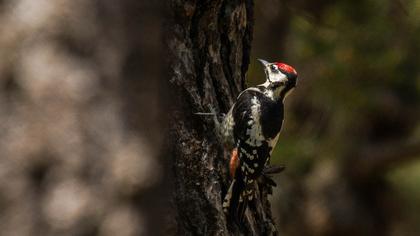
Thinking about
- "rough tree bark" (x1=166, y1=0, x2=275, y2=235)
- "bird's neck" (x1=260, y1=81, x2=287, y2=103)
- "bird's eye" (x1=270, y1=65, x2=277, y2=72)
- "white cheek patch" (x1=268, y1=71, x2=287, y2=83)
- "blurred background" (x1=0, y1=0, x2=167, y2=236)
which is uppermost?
"blurred background" (x1=0, y1=0, x2=167, y2=236)

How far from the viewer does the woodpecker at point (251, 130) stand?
3.44 meters

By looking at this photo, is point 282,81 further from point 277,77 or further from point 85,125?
point 85,125

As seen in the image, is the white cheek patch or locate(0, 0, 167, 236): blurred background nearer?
locate(0, 0, 167, 236): blurred background

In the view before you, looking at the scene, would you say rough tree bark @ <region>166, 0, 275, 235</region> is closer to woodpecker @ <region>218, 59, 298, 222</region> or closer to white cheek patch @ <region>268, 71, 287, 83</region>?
woodpecker @ <region>218, 59, 298, 222</region>

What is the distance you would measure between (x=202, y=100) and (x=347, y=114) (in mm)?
4303

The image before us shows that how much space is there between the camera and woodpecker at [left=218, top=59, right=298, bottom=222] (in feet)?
11.3

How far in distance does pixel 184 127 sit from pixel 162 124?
1.60 meters

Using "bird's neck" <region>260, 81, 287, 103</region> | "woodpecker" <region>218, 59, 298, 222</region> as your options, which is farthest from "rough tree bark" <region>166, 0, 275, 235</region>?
"bird's neck" <region>260, 81, 287, 103</region>

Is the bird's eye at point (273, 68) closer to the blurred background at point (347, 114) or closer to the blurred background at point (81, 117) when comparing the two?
the blurred background at point (347, 114)

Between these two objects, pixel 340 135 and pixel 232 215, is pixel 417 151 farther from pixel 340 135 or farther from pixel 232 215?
pixel 232 215

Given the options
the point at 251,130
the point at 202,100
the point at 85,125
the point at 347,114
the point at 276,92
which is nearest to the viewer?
the point at 85,125

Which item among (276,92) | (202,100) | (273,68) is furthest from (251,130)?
(202,100)

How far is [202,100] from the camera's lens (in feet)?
10.9

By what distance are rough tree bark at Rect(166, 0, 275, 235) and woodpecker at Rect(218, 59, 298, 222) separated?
6cm
